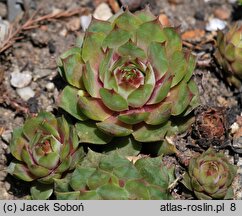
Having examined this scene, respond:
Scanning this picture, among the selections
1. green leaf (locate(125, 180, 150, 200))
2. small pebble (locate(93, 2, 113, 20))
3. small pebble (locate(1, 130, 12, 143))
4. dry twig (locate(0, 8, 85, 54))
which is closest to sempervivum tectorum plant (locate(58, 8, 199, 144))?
green leaf (locate(125, 180, 150, 200))

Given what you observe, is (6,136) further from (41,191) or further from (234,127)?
(234,127)

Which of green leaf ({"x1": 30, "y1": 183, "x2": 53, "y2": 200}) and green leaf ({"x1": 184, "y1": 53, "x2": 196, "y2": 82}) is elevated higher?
green leaf ({"x1": 184, "y1": 53, "x2": 196, "y2": 82})

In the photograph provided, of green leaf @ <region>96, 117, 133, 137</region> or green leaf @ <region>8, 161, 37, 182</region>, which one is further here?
green leaf @ <region>8, 161, 37, 182</region>

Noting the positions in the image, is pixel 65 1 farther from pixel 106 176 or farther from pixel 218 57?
pixel 106 176

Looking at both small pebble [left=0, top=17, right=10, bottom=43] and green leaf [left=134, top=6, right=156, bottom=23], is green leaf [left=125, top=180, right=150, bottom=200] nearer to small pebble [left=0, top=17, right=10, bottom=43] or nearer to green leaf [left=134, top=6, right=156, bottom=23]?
green leaf [left=134, top=6, right=156, bottom=23]

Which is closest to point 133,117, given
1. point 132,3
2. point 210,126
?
point 210,126

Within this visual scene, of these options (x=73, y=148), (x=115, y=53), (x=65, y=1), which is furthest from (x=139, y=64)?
(x=65, y=1)

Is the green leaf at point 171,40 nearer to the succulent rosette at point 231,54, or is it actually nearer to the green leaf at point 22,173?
the succulent rosette at point 231,54

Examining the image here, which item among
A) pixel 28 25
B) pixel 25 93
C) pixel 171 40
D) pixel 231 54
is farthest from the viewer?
pixel 28 25
